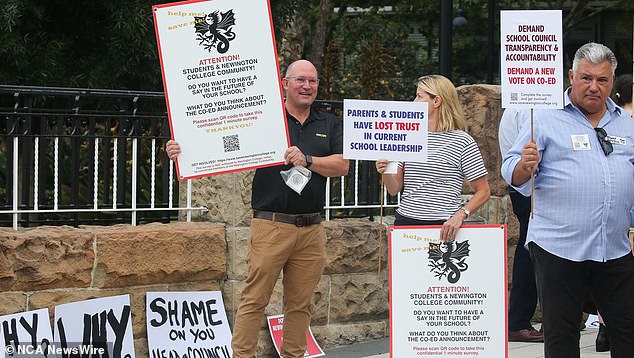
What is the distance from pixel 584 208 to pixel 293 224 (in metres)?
1.81

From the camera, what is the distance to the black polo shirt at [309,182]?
6820 millimetres

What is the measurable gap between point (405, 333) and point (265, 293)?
89cm

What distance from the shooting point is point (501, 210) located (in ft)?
32.3

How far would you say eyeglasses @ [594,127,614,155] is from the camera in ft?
19.0

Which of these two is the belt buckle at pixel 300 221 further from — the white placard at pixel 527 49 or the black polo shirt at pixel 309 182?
the white placard at pixel 527 49

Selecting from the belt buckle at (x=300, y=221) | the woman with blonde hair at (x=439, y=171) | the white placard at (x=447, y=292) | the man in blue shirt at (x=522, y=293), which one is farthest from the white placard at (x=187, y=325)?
the man in blue shirt at (x=522, y=293)

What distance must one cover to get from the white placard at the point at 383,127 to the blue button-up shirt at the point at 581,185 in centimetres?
70

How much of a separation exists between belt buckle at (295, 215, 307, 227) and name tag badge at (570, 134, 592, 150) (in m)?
1.77

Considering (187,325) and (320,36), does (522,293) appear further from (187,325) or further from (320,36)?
(320,36)

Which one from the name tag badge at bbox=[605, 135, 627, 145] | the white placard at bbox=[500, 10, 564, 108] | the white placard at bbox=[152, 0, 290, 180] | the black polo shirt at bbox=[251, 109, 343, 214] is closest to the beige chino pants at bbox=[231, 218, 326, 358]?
the black polo shirt at bbox=[251, 109, 343, 214]

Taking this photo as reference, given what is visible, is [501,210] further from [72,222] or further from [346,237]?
[72,222]

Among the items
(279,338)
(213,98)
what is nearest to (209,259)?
(279,338)

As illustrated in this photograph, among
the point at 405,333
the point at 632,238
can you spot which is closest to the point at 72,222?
the point at 405,333

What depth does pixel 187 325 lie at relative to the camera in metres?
7.96
